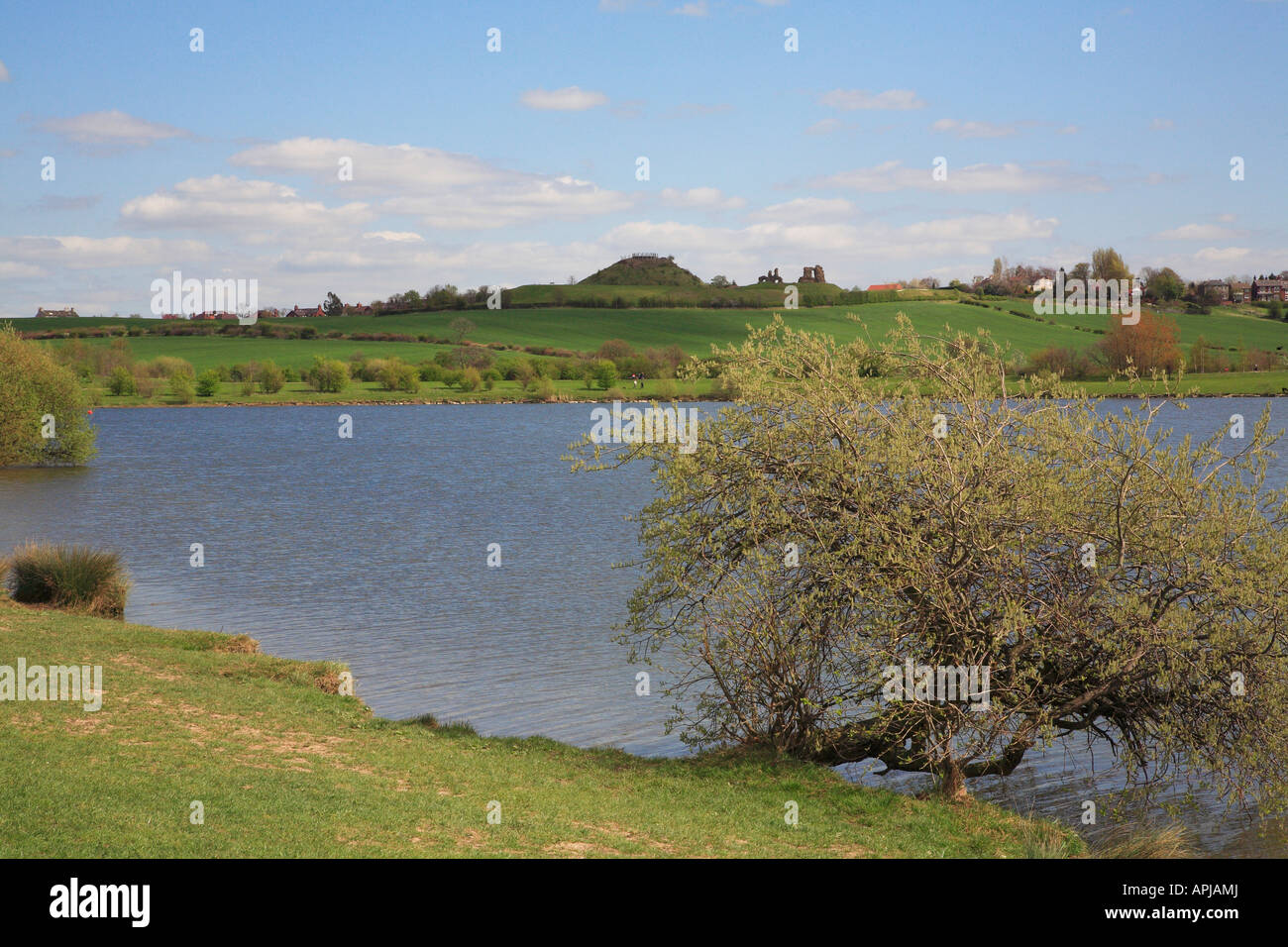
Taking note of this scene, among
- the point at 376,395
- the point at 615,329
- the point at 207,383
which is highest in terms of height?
the point at 615,329

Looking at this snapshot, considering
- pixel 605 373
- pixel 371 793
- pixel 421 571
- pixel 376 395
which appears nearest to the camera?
pixel 371 793

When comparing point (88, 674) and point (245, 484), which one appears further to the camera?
point (245, 484)

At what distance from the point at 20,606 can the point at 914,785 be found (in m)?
17.2

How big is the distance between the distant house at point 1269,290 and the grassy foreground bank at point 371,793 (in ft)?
548

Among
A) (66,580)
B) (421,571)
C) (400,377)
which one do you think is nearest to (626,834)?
(66,580)

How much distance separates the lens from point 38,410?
190 ft

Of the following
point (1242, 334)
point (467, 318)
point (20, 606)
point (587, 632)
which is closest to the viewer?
point (20, 606)

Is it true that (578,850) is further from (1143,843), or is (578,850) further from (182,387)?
(182,387)

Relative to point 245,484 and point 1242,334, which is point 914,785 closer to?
point 245,484

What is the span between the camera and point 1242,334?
429 feet

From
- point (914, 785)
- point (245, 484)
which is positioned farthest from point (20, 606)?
point (245, 484)

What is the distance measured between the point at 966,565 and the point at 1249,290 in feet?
613

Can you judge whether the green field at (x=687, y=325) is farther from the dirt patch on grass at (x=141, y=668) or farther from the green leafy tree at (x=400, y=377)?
the dirt patch on grass at (x=141, y=668)

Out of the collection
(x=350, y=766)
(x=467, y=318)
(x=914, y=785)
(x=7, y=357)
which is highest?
(x=467, y=318)
